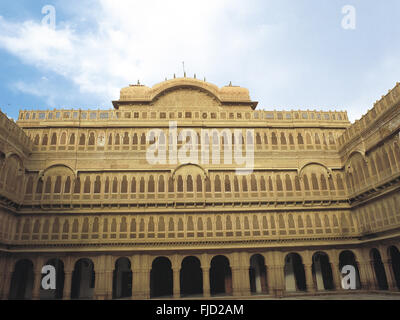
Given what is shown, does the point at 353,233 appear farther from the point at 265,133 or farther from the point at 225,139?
the point at 225,139

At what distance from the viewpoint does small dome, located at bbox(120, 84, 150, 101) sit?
111 ft

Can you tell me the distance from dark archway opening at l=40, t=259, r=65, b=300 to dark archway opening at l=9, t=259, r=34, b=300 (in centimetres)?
113

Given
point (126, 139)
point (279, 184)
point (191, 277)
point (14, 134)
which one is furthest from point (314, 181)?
point (14, 134)

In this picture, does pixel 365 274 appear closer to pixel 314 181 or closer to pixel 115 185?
pixel 314 181

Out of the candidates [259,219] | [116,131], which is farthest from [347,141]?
[116,131]

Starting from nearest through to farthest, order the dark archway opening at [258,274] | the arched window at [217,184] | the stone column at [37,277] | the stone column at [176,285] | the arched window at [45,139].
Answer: the stone column at [37,277], the stone column at [176,285], the arched window at [217,184], the dark archway opening at [258,274], the arched window at [45,139]

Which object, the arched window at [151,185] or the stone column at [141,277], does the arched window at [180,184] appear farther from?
the stone column at [141,277]

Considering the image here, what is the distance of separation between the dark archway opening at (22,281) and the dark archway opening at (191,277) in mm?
12515

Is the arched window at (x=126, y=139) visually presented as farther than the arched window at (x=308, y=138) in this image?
No

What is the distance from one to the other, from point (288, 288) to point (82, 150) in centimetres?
2181

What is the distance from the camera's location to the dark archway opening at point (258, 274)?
94.8ft

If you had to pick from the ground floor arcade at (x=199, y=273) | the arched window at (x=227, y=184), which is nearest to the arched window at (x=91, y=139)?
the ground floor arcade at (x=199, y=273)

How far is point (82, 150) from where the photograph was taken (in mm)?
29406
